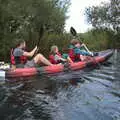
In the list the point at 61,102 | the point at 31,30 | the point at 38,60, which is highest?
the point at 31,30

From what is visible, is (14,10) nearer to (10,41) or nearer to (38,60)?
(10,41)

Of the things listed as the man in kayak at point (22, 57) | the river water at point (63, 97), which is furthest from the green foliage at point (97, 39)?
the river water at point (63, 97)

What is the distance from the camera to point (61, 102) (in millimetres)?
9000

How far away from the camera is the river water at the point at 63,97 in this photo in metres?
7.94

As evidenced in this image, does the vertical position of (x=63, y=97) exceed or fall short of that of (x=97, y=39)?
it falls short

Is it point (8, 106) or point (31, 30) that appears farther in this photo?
point (31, 30)

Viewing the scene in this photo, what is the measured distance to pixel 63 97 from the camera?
31.2 ft

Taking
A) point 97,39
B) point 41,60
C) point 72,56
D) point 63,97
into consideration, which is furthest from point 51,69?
point 97,39

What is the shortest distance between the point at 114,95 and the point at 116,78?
282 cm

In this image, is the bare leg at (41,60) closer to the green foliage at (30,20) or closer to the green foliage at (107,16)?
the green foliage at (30,20)

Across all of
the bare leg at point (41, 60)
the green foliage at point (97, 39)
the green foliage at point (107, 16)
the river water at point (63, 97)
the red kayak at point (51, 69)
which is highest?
the green foliage at point (107, 16)

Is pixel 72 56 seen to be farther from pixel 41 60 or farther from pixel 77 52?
pixel 41 60

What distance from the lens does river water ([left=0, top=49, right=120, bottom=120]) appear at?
26.0 ft

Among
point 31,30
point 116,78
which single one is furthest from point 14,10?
point 116,78
